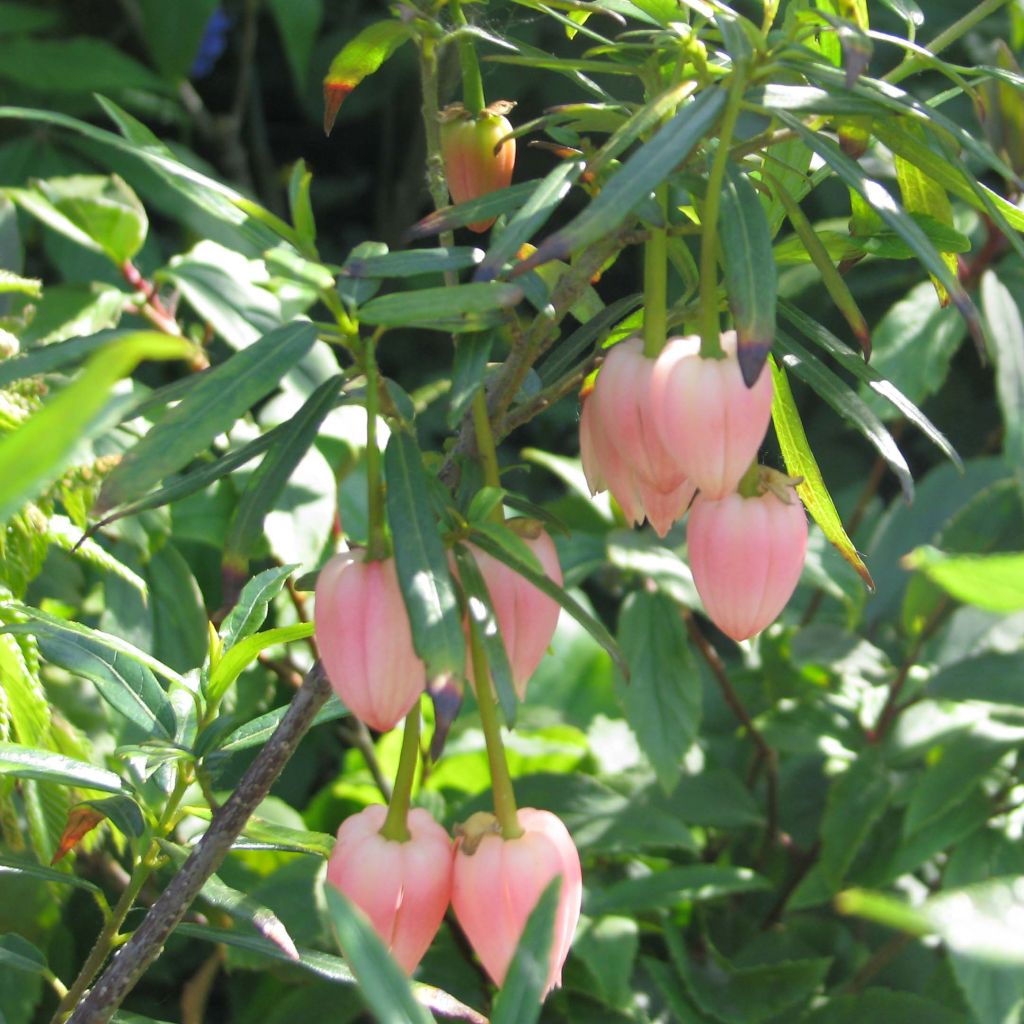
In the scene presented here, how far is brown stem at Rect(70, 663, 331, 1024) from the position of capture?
53 centimetres

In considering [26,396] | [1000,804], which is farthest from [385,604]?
[1000,804]

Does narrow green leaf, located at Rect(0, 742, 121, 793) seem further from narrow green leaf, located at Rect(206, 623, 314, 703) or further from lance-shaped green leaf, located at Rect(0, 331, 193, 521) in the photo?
lance-shaped green leaf, located at Rect(0, 331, 193, 521)

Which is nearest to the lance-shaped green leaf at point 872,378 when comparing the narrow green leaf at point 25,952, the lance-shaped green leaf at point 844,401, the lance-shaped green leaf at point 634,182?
the lance-shaped green leaf at point 844,401

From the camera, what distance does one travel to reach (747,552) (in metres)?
0.52

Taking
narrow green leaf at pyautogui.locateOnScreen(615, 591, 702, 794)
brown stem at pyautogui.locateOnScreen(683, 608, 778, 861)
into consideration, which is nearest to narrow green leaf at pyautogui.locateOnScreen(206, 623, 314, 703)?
narrow green leaf at pyautogui.locateOnScreen(615, 591, 702, 794)

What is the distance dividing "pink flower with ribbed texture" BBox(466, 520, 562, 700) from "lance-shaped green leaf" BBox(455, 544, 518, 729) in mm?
13

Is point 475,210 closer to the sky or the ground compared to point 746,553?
closer to the sky

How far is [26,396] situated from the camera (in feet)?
2.53

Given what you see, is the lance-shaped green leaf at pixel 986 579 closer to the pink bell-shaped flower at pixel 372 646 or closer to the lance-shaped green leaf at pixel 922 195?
the pink bell-shaped flower at pixel 372 646

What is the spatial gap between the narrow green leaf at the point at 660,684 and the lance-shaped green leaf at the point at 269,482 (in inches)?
23.1

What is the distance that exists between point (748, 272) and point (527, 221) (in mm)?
79

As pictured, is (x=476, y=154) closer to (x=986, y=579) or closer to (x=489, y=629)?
(x=489, y=629)

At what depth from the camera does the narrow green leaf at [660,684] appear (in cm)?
100

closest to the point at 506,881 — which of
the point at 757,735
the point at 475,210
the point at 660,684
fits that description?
the point at 475,210
